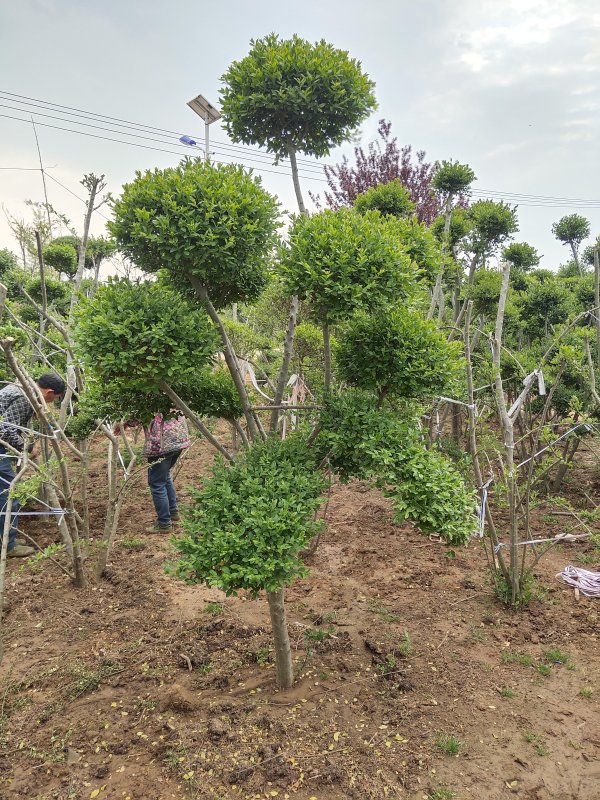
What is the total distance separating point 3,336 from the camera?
2916 millimetres

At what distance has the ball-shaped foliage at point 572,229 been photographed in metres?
8.69

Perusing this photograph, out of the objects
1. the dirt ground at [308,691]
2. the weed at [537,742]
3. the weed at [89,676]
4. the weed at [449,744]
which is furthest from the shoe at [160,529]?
the weed at [537,742]

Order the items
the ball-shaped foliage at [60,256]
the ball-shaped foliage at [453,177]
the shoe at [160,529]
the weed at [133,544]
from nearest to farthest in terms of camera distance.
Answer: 1. the weed at [133,544]
2. the shoe at [160,529]
3. the ball-shaped foliage at [453,177]
4. the ball-shaped foliage at [60,256]

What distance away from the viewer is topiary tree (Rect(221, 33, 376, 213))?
298 cm

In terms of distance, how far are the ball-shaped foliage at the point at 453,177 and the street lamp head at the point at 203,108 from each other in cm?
336

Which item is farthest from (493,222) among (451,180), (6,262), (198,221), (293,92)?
(6,262)

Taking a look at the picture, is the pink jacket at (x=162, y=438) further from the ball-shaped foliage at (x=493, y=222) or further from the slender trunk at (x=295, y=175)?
the ball-shaped foliage at (x=493, y=222)

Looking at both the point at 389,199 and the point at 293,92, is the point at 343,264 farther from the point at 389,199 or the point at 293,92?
the point at 389,199

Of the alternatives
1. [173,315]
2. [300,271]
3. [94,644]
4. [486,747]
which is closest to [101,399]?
[173,315]

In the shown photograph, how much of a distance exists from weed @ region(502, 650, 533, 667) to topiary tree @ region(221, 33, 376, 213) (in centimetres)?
330

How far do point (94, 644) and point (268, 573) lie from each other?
2134 millimetres

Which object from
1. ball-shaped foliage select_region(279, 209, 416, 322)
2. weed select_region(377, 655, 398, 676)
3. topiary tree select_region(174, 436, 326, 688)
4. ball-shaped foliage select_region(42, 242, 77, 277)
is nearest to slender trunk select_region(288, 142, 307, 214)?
ball-shaped foliage select_region(279, 209, 416, 322)

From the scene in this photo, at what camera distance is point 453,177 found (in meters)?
5.99

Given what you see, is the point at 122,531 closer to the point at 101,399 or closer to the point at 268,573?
the point at 101,399
